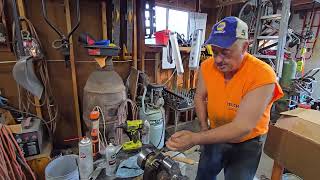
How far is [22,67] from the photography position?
1.63 metres

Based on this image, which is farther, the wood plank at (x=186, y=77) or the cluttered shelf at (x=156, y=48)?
the wood plank at (x=186, y=77)

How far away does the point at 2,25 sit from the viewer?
174 centimetres

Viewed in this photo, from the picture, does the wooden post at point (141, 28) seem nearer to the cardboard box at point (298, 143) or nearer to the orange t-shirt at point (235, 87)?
the orange t-shirt at point (235, 87)

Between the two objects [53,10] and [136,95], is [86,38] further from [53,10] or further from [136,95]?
[136,95]

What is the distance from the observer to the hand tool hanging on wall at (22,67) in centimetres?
163

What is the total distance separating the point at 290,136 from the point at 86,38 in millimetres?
1803

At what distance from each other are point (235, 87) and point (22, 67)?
1728mm

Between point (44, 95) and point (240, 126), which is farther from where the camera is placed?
point (44, 95)

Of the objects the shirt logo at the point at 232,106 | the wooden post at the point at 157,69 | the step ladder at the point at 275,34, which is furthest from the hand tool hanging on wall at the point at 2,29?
the step ladder at the point at 275,34

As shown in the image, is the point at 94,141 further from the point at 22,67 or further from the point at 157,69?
the point at 157,69

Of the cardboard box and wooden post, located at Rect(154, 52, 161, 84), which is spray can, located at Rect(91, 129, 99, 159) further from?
wooden post, located at Rect(154, 52, 161, 84)

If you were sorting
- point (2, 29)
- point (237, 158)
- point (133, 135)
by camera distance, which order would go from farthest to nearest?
point (2, 29) < point (133, 135) < point (237, 158)

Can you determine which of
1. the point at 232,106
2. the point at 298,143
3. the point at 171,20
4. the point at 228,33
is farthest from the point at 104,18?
the point at 298,143

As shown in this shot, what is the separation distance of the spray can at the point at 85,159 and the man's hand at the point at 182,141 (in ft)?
1.84
